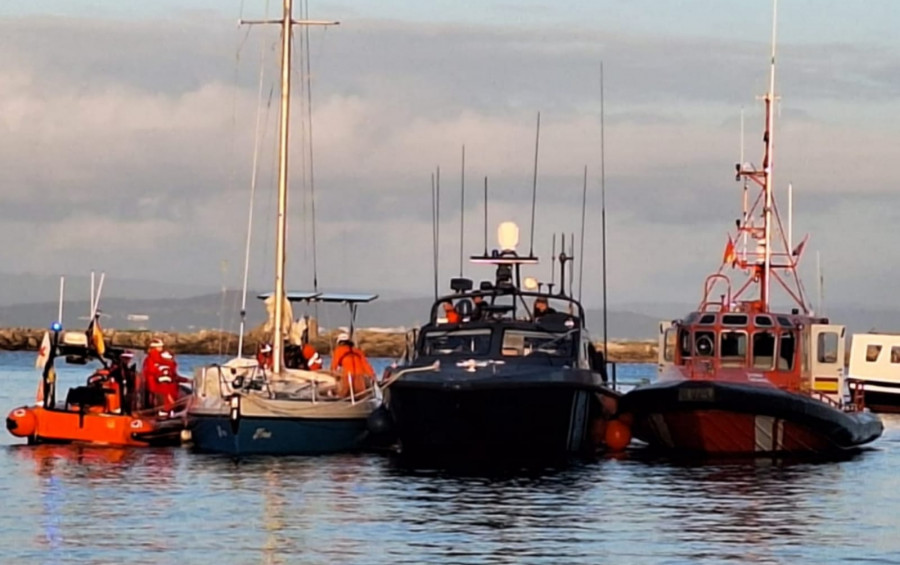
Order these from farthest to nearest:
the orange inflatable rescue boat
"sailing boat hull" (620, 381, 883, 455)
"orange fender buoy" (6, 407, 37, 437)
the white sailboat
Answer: "orange fender buoy" (6, 407, 37, 437)
the orange inflatable rescue boat
"sailing boat hull" (620, 381, 883, 455)
the white sailboat

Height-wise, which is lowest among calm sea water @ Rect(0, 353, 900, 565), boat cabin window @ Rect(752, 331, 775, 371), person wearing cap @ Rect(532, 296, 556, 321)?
calm sea water @ Rect(0, 353, 900, 565)

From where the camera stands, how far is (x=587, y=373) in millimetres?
36719

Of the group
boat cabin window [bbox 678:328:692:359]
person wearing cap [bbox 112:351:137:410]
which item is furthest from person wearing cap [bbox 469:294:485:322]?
person wearing cap [bbox 112:351:137:410]

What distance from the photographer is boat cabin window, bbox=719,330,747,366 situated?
1581 inches

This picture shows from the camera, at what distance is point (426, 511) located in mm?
29906

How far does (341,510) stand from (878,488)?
10.3m

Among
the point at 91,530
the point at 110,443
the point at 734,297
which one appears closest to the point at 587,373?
the point at 734,297

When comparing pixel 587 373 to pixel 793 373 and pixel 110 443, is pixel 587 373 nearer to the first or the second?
pixel 793 373

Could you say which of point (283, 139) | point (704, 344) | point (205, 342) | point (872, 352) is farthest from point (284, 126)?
point (205, 342)

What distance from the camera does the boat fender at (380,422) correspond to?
37.2 metres

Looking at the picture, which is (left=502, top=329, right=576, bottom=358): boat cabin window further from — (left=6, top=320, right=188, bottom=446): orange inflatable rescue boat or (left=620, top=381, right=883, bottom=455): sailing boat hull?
(left=6, top=320, right=188, bottom=446): orange inflatable rescue boat

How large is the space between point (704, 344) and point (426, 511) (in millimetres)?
11807

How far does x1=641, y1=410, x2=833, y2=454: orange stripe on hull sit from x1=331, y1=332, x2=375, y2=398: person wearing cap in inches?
212

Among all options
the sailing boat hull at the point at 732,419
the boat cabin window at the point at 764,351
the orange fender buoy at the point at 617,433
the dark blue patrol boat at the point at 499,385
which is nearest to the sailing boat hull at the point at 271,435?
the dark blue patrol boat at the point at 499,385
